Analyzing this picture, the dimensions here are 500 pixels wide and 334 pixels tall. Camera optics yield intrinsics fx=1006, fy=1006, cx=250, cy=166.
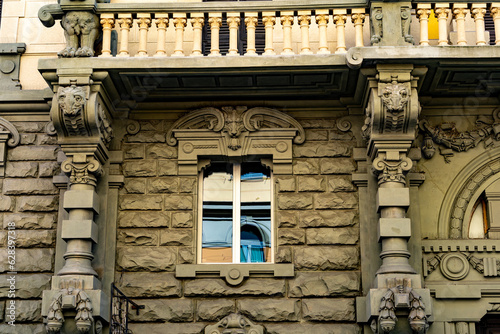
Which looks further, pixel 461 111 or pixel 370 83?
pixel 461 111

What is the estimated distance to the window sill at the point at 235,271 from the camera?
623 inches

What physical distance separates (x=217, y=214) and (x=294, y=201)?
1305mm

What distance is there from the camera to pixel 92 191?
618 inches

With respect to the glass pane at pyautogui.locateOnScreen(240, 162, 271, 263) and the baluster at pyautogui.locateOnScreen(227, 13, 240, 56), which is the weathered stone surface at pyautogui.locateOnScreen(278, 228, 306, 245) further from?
the baluster at pyautogui.locateOnScreen(227, 13, 240, 56)

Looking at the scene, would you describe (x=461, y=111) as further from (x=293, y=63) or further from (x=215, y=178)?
(x=215, y=178)

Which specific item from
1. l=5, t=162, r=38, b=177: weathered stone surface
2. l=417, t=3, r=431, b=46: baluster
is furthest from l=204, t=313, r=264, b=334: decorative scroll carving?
l=417, t=3, r=431, b=46: baluster

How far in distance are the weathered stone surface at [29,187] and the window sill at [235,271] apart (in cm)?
257

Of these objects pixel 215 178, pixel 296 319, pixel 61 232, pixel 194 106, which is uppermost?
pixel 194 106

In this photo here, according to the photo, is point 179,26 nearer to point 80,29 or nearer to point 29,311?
point 80,29

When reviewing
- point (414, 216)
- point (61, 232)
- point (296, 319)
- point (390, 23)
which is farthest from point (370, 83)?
point (61, 232)

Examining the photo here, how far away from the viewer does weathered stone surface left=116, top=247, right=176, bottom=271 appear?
16016 mm

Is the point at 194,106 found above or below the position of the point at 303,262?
above

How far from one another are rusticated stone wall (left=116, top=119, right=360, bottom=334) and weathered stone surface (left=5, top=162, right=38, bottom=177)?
1538 mm

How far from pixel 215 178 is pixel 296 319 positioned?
9.15ft
